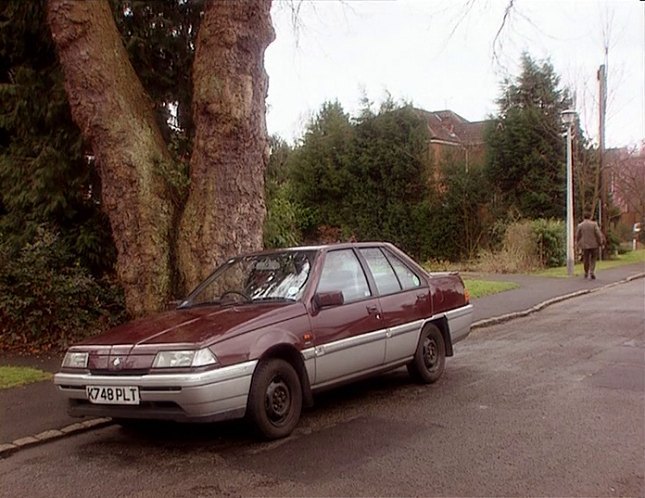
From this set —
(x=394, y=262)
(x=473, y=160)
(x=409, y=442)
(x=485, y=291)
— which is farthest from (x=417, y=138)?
(x=409, y=442)

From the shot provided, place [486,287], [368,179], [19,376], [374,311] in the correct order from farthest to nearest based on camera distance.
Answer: [368,179] → [486,287] → [19,376] → [374,311]

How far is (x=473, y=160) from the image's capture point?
1198 inches

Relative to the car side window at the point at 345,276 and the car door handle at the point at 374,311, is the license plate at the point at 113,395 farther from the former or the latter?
the car door handle at the point at 374,311

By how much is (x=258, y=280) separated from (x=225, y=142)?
286cm

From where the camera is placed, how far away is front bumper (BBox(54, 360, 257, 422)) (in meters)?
5.27

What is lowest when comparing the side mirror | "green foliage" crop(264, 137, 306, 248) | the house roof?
the side mirror

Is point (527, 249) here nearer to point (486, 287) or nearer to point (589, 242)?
point (589, 242)

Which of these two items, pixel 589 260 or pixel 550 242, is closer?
pixel 589 260

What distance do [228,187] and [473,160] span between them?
22.8 m

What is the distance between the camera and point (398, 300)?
744cm

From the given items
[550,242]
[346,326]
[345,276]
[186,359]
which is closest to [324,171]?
[550,242]

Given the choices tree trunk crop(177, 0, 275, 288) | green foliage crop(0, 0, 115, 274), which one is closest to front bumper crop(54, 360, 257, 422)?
tree trunk crop(177, 0, 275, 288)

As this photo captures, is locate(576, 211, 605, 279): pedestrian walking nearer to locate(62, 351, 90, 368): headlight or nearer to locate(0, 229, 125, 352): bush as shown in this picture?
locate(0, 229, 125, 352): bush

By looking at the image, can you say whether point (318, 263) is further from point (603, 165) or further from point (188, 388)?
point (603, 165)
